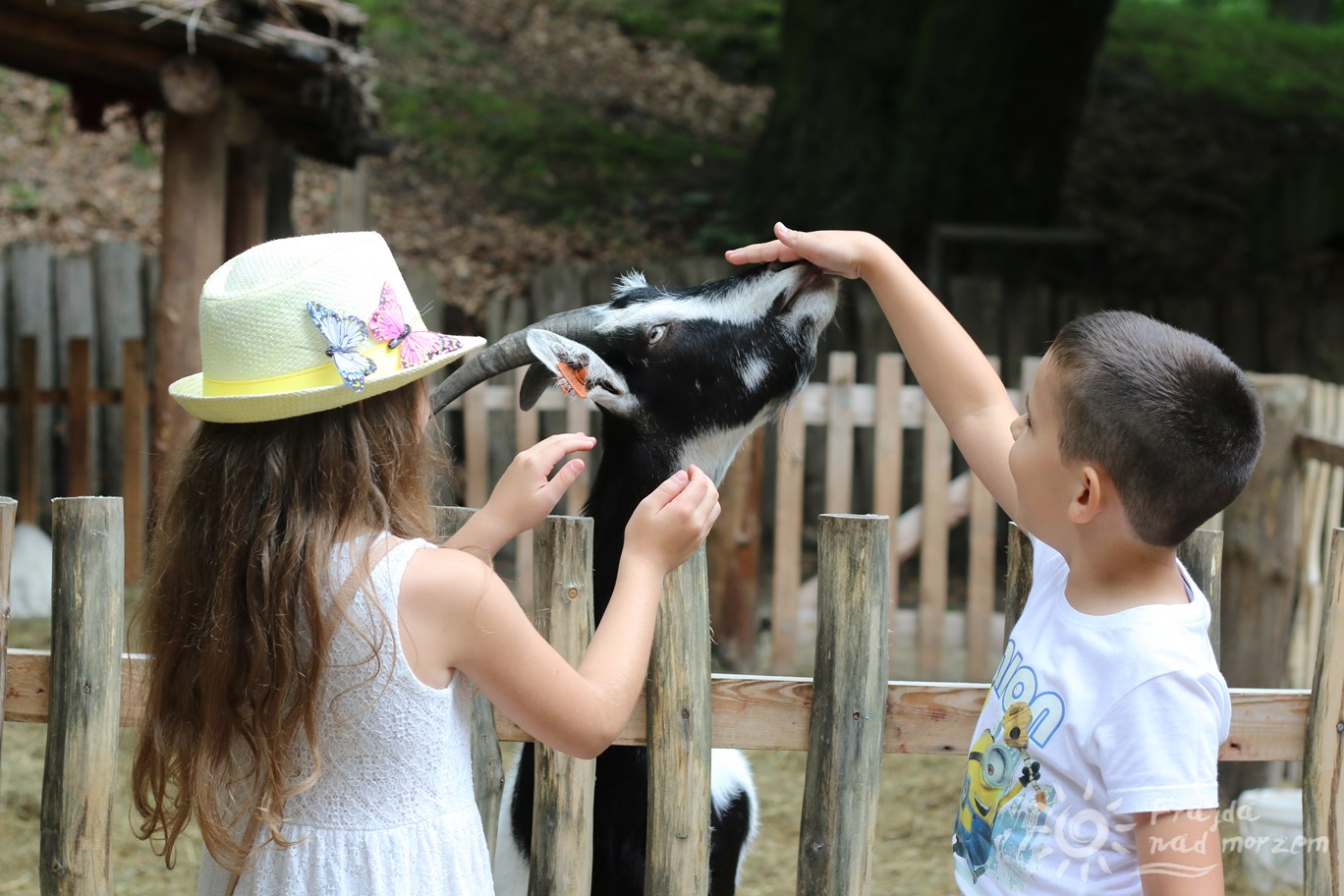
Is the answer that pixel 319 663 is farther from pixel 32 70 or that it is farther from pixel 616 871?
pixel 32 70

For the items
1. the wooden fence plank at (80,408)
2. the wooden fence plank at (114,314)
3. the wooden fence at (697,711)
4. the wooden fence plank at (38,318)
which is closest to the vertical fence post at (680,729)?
the wooden fence at (697,711)

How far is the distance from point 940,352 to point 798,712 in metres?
0.77

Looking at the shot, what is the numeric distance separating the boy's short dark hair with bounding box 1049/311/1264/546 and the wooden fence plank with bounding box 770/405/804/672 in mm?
4587

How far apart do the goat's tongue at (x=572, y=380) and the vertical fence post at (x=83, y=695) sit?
88cm

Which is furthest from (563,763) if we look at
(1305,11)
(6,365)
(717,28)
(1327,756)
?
(1305,11)

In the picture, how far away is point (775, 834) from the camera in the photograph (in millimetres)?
4746

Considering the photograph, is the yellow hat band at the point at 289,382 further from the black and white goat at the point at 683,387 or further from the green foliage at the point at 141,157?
the green foliage at the point at 141,157

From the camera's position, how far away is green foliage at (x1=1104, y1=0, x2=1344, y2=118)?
661 inches

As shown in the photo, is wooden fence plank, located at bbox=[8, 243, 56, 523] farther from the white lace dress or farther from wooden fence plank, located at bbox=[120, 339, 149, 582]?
the white lace dress

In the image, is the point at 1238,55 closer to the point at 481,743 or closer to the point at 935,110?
the point at 935,110

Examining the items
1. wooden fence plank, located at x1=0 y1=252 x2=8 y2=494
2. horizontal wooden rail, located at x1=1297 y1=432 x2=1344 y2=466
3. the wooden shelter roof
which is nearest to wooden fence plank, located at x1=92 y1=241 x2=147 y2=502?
wooden fence plank, located at x1=0 y1=252 x2=8 y2=494

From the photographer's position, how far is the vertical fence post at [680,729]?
240 cm

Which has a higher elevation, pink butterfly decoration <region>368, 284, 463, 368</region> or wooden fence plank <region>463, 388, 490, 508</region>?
pink butterfly decoration <region>368, 284, 463, 368</region>

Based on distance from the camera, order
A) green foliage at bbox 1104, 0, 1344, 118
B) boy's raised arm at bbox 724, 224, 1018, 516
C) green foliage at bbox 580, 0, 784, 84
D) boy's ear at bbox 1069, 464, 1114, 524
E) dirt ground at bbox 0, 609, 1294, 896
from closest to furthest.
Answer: boy's ear at bbox 1069, 464, 1114, 524, boy's raised arm at bbox 724, 224, 1018, 516, dirt ground at bbox 0, 609, 1294, 896, green foliage at bbox 580, 0, 784, 84, green foliage at bbox 1104, 0, 1344, 118
